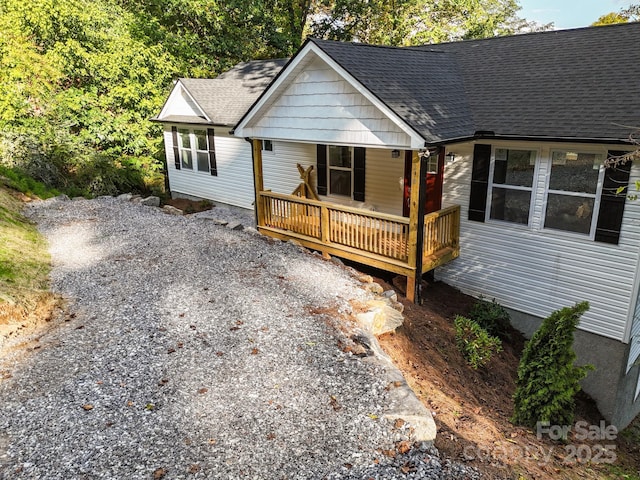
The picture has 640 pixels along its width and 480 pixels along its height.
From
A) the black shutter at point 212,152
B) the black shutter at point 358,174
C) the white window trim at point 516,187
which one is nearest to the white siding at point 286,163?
the black shutter at point 358,174

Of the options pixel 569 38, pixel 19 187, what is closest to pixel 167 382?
pixel 569 38

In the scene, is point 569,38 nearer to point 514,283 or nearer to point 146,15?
point 514,283

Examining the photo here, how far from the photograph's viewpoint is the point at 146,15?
22672 millimetres

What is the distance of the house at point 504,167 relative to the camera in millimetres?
7848

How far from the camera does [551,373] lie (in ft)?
18.1

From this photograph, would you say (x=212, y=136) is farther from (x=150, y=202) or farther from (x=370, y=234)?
(x=370, y=234)

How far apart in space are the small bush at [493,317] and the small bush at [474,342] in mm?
303

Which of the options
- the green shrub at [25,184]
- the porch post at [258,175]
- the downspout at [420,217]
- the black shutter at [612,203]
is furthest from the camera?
the green shrub at [25,184]

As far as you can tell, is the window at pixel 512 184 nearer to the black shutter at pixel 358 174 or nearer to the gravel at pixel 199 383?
the gravel at pixel 199 383

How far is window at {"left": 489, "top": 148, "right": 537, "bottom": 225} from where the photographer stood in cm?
860

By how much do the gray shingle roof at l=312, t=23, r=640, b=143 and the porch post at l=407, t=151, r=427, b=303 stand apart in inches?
22.8

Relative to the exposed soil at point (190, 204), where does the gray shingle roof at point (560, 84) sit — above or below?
above

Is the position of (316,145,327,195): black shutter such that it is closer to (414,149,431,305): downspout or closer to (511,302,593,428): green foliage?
(414,149,431,305): downspout

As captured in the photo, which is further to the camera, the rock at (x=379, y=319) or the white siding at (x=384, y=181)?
the white siding at (x=384, y=181)
